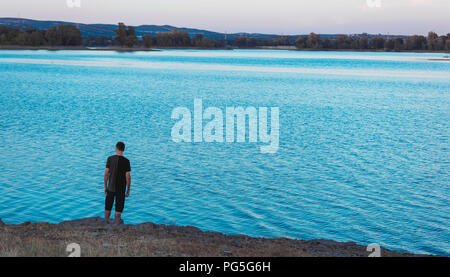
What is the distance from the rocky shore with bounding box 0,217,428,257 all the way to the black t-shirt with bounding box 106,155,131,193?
1198 mm

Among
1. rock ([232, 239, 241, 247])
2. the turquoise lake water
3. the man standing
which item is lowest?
the turquoise lake water

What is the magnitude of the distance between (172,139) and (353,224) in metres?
17.1

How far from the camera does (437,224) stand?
16.4 metres

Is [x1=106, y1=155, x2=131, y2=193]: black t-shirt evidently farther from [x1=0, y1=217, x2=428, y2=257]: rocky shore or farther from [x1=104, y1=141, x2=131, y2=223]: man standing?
[x1=0, y1=217, x2=428, y2=257]: rocky shore

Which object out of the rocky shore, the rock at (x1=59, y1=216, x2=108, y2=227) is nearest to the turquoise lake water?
the rock at (x1=59, y1=216, x2=108, y2=227)

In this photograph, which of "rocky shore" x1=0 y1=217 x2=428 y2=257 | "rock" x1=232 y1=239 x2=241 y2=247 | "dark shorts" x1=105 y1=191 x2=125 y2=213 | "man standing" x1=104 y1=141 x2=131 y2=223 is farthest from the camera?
"dark shorts" x1=105 y1=191 x2=125 y2=213

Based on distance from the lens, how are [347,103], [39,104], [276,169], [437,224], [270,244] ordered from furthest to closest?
[347,103] → [39,104] → [276,169] → [437,224] → [270,244]

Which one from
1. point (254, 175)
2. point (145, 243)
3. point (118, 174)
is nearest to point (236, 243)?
point (145, 243)

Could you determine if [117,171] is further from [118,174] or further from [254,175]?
[254,175]

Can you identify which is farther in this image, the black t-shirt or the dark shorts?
the dark shorts

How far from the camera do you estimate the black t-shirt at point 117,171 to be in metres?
12.9

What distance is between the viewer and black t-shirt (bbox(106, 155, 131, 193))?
507 inches
